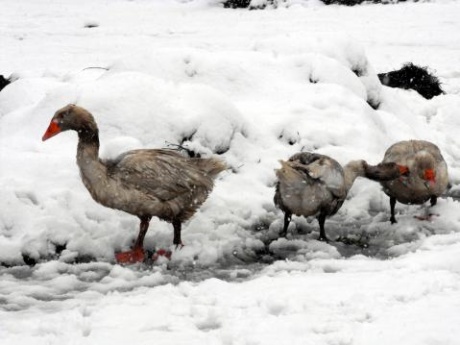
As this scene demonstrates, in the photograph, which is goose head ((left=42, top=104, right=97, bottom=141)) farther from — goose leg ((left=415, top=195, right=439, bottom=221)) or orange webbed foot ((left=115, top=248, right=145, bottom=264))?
goose leg ((left=415, top=195, right=439, bottom=221))

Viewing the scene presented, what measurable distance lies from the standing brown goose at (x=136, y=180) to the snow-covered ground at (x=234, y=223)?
444 millimetres

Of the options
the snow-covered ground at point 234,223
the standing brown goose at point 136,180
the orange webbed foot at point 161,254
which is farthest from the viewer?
the orange webbed foot at point 161,254

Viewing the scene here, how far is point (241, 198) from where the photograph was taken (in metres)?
7.50

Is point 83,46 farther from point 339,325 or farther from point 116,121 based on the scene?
point 339,325

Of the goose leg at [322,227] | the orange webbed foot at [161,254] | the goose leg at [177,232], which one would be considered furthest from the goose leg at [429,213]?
the orange webbed foot at [161,254]

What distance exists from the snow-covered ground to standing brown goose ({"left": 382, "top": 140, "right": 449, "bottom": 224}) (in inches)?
14.0

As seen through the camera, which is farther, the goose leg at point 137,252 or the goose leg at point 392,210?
the goose leg at point 392,210

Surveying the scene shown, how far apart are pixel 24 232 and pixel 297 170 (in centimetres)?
300

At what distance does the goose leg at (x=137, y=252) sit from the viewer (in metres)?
5.93

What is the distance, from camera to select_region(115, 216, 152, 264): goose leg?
5.93m

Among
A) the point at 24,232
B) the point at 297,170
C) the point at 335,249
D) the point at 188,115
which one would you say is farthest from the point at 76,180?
the point at 335,249

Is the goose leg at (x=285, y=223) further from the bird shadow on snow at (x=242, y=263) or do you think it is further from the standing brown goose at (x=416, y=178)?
the standing brown goose at (x=416, y=178)

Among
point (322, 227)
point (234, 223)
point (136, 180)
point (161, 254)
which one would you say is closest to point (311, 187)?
point (322, 227)

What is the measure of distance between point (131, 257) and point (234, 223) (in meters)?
1.46
